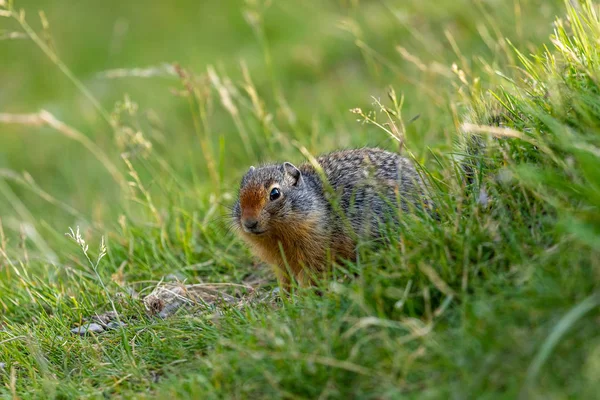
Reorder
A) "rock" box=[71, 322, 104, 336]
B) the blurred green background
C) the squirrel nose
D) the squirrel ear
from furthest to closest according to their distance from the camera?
1. the blurred green background
2. the squirrel ear
3. the squirrel nose
4. "rock" box=[71, 322, 104, 336]

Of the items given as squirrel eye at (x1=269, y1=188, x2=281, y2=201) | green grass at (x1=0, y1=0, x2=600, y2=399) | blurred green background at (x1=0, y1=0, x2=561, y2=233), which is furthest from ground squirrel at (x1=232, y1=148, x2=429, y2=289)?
blurred green background at (x1=0, y1=0, x2=561, y2=233)

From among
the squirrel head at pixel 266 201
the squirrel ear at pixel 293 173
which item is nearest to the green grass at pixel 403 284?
the squirrel head at pixel 266 201

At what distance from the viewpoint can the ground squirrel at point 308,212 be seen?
15.5ft

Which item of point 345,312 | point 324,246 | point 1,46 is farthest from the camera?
point 1,46

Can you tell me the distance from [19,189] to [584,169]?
29.4ft

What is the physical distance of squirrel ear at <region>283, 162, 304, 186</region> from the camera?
509 centimetres

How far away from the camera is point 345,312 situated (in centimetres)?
353

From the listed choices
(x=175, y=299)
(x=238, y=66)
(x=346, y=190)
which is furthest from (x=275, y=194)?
(x=238, y=66)

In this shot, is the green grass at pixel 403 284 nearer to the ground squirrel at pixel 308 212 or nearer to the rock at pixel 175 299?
the rock at pixel 175 299

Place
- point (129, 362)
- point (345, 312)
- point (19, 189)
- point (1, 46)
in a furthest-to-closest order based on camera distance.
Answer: point (1, 46) < point (19, 189) < point (129, 362) < point (345, 312)

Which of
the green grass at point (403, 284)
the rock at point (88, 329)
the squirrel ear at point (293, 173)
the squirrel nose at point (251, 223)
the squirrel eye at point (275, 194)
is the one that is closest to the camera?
the green grass at point (403, 284)

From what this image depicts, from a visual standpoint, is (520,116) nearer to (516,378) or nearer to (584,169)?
(584,169)

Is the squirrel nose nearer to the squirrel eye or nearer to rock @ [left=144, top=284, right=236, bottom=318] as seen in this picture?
the squirrel eye

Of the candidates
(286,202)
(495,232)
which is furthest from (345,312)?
(286,202)
